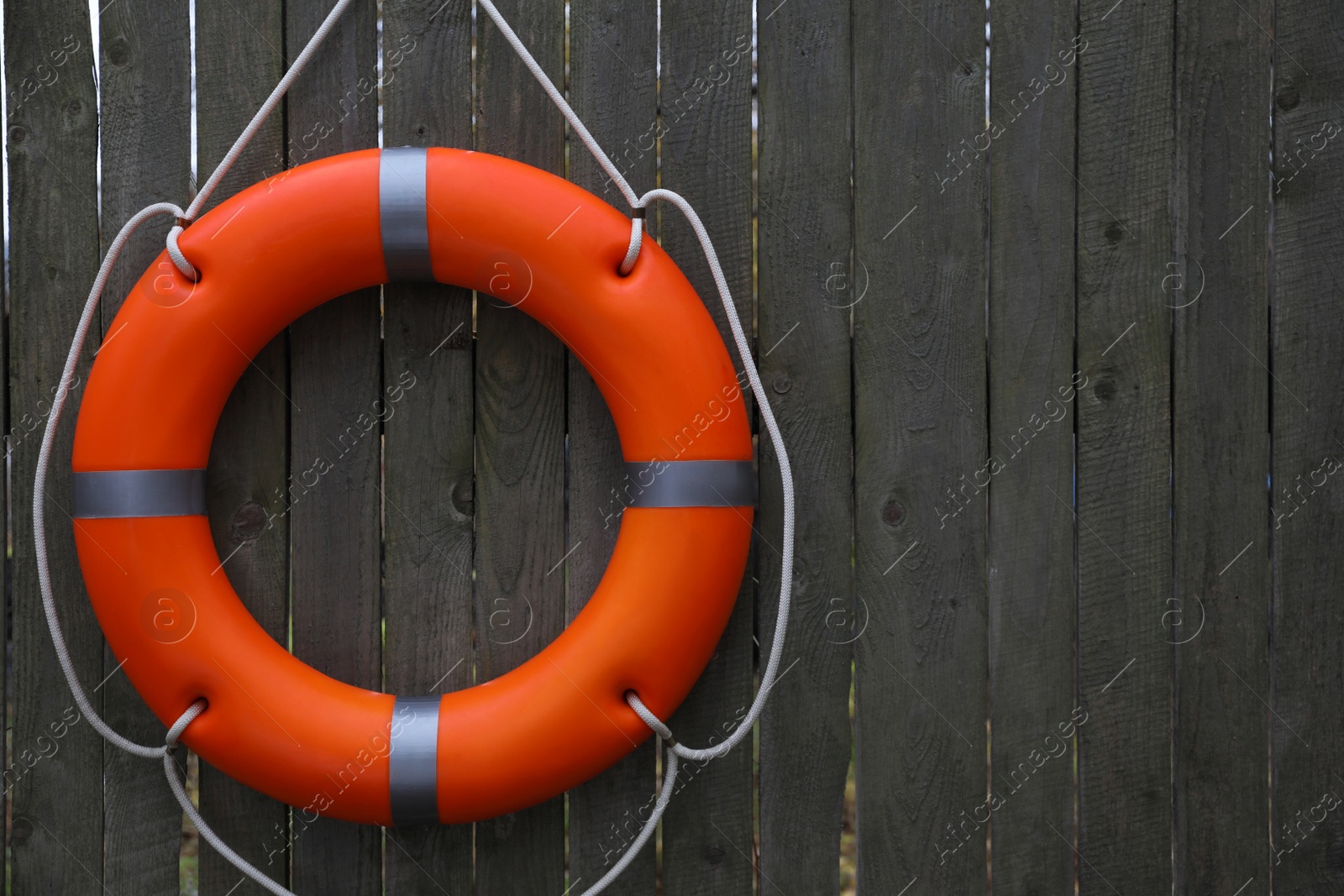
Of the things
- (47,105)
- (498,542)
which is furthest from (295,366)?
(47,105)

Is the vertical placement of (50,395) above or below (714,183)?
above

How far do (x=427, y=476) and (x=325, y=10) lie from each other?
2.13 feet

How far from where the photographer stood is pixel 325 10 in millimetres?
1178

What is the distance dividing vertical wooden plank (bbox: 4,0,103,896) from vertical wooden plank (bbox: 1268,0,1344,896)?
166 cm

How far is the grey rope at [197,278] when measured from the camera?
1.07 m

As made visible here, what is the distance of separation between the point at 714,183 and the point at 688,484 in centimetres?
42

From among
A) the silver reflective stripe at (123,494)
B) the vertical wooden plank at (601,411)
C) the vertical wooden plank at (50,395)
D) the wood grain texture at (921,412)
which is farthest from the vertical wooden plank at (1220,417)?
the vertical wooden plank at (50,395)

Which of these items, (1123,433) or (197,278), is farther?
(1123,433)

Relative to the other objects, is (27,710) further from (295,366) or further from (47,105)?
(47,105)

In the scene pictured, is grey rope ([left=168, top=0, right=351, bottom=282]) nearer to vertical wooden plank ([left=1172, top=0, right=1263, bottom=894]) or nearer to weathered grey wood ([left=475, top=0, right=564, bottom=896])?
weathered grey wood ([left=475, top=0, right=564, bottom=896])

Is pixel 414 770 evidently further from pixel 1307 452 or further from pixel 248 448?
pixel 1307 452

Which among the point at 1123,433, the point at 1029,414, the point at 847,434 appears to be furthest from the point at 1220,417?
the point at 847,434

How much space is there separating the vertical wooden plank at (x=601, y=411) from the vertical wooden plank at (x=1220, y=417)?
76 centimetres

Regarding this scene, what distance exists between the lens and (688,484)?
1069 millimetres
